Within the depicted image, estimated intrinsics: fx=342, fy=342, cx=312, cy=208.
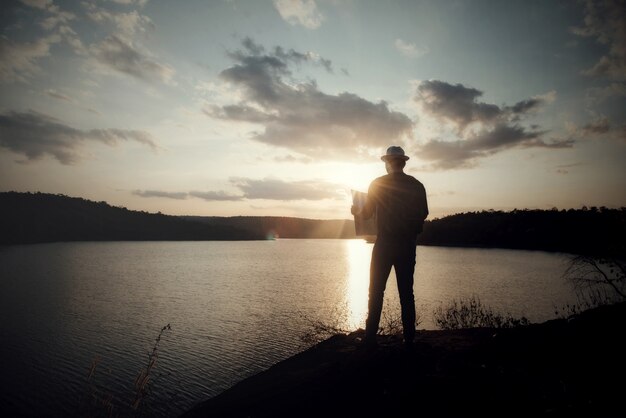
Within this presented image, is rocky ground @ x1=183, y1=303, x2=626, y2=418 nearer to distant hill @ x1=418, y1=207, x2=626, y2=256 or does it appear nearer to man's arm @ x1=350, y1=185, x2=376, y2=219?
man's arm @ x1=350, y1=185, x2=376, y2=219

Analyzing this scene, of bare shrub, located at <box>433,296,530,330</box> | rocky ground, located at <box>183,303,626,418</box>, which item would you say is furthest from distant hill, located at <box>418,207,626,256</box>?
rocky ground, located at <box>183,303,626,418</box>

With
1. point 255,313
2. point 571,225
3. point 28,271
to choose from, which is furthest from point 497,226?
point 28,271

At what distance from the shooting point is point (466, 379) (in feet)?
16.2

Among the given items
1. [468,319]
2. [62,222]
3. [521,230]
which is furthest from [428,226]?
[62,222]

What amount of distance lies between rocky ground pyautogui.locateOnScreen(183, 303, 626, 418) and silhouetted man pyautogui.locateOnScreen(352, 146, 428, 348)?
94cm

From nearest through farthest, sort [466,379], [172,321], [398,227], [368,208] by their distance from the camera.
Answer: [466,379]
[398,227]
[368,208]
[172,321]

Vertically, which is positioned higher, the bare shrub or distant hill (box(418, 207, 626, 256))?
distant hill (box(418, 207, 626, 256))

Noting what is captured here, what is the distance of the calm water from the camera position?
1168 centimetres

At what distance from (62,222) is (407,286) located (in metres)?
203

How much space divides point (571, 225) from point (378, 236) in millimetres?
123257

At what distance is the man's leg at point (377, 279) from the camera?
6.17 meters

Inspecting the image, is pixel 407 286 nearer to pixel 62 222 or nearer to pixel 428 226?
pixel 428 226

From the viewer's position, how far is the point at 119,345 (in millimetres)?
16125

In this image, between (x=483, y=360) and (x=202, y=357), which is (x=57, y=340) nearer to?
(x=202, y=357)
